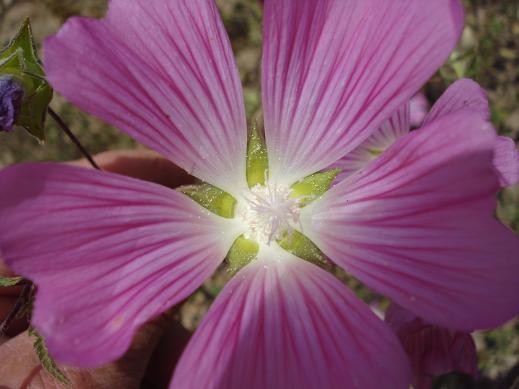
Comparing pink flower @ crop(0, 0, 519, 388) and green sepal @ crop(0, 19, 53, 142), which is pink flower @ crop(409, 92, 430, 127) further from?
green sepal @ crop(0, 19, 53, 142)

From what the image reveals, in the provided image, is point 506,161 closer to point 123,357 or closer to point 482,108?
point 482,108

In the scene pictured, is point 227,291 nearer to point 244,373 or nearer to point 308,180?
point 244,373

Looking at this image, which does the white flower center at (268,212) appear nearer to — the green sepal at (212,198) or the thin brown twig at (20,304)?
the green sepal at (212,198)

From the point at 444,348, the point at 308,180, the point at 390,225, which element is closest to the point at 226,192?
the point at 308,180

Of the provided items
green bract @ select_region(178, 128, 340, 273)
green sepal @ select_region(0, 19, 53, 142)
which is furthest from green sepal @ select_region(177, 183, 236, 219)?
green sepal @ select_region(0, 19, 53, 142)

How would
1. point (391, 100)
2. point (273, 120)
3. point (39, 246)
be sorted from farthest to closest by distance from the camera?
point (273, 120) < point (391, 100) < point (39, 246)

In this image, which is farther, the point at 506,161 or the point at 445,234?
the point at 506,161

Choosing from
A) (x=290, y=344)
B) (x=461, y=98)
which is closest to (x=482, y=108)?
(x=461, y=98)
